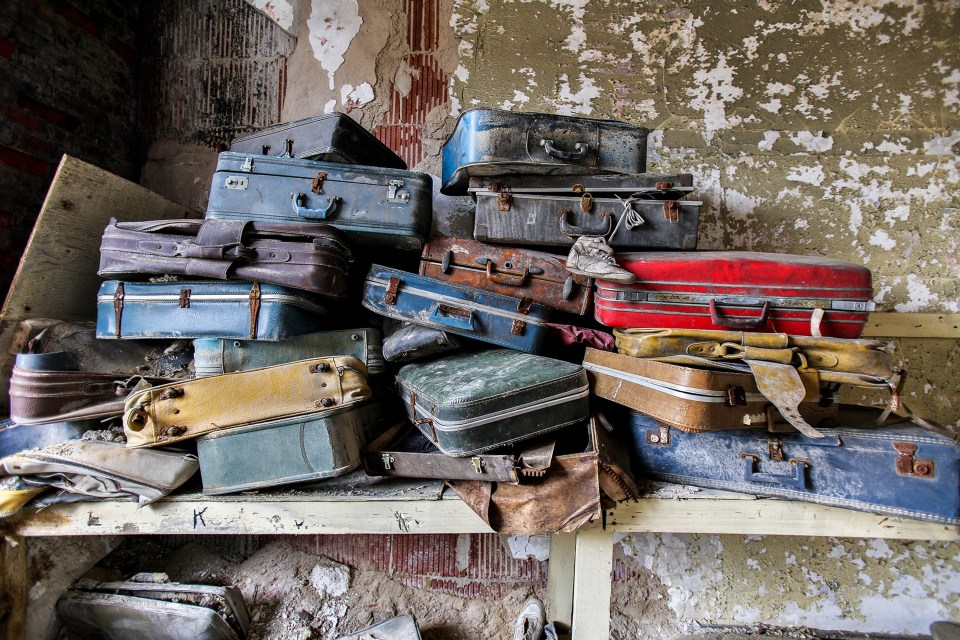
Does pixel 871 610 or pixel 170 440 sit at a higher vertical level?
pixel 170 440

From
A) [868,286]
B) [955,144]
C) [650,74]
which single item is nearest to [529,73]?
[650,74]

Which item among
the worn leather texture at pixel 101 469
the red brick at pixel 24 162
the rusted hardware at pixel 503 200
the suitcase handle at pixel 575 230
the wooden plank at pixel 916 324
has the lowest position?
the worn leather texture at pixel 101 469

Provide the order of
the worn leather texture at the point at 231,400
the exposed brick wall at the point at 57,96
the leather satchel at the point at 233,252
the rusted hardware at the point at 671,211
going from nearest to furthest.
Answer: the worn leather texture at the point at 231,400, the leather satchel at the point at 233,252, the rusted hardware at the point at 671,211, the exposed brick wall at the point at 57,96

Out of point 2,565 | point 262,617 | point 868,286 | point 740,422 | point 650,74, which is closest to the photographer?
point 740,422

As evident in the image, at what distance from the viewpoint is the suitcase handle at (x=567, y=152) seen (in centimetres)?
163

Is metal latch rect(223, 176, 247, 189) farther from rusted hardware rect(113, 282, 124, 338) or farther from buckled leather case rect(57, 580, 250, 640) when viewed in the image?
buckled leather case rect(57, 580, 250, 640)

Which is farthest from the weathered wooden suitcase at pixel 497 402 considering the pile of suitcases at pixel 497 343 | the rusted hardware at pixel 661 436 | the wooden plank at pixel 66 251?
the wooden plank at pixel 66 251

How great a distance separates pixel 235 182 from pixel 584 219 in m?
1.27

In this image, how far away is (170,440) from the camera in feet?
4.58

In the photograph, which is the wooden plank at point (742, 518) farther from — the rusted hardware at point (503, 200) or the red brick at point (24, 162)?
the red brick at point (24, 162)

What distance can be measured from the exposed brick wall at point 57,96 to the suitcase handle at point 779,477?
2.82 metres

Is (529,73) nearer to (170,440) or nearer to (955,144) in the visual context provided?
(955,144)

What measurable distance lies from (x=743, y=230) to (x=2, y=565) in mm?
3187

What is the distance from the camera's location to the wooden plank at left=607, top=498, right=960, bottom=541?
1.35 m
